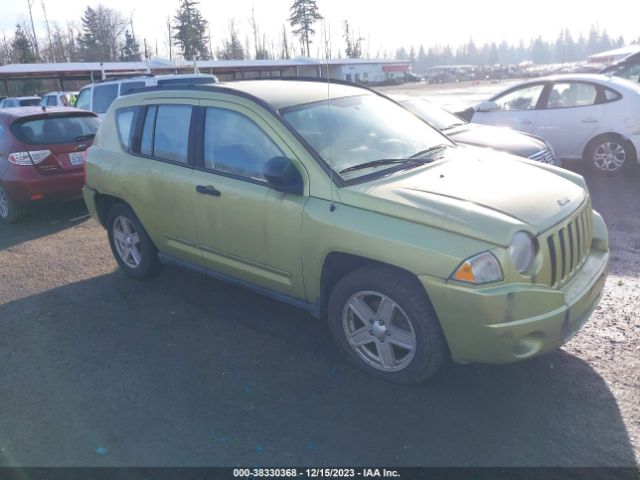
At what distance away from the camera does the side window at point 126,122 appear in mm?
5152

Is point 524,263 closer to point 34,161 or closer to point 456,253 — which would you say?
point 456,253

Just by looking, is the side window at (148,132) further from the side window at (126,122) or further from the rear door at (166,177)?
the side window at (126,122)

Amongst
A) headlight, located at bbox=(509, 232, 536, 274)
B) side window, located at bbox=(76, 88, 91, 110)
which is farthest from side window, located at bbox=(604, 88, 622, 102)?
side window, located at bbox=(76, 88, 91, 110)

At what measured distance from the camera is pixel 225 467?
2848 mm

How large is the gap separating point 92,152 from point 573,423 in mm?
5068

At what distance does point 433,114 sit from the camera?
8.16 meters

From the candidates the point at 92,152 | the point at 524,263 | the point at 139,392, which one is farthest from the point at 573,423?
the point at 92,152

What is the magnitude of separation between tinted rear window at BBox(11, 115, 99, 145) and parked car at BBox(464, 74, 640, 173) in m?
6.63

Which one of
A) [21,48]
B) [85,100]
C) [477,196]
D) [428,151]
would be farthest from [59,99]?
[21,48]

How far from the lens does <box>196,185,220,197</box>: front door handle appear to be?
4180 millimetres

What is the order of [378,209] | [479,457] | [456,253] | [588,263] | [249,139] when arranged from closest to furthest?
[479,457] < [456,253] < [378,209] < [588,263] < [249,139]

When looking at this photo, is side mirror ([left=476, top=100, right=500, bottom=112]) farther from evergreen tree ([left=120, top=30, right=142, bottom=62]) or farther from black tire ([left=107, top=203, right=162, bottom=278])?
evergreen tree ([left=120, top=30, right=142, bottom=62])

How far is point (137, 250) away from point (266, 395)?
2652 millimetres

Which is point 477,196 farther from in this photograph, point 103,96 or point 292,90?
point 103,96
